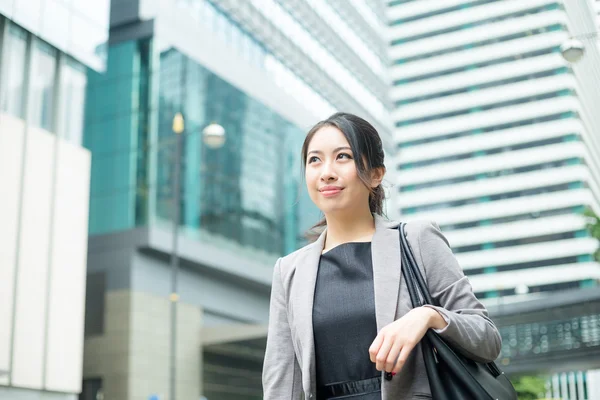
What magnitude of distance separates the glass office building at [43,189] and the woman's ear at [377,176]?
17828 millimetres

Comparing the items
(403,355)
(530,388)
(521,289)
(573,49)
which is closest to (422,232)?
(403,355)

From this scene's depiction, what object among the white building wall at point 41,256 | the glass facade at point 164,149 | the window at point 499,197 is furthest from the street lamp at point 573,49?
the window at point 499,197

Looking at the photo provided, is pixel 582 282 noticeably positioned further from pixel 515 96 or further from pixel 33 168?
pixel 33 168

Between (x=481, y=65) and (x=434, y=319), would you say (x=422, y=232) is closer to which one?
(x=434, y=319)

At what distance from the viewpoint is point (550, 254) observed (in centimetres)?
8100

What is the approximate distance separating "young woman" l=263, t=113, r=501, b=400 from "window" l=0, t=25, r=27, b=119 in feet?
60.2

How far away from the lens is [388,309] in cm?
233

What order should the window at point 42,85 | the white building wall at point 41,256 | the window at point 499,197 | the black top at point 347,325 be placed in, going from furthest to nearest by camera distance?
1. the window at point 499,197
2. the window at point 42,85
3. the white building wall at point 41,256
4. the black top at point 347,325

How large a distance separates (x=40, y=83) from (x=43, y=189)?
2731 mm

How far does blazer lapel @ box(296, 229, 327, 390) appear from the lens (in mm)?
2430

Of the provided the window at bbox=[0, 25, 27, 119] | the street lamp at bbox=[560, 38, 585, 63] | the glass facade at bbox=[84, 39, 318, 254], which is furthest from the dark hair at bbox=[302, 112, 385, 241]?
the glass facade at bbox=[84, 39, 318, 254]

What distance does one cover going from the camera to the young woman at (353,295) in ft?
7.40

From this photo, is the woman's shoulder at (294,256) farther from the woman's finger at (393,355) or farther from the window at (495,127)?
the window at (495,127)

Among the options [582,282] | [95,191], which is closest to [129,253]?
[95,191]
